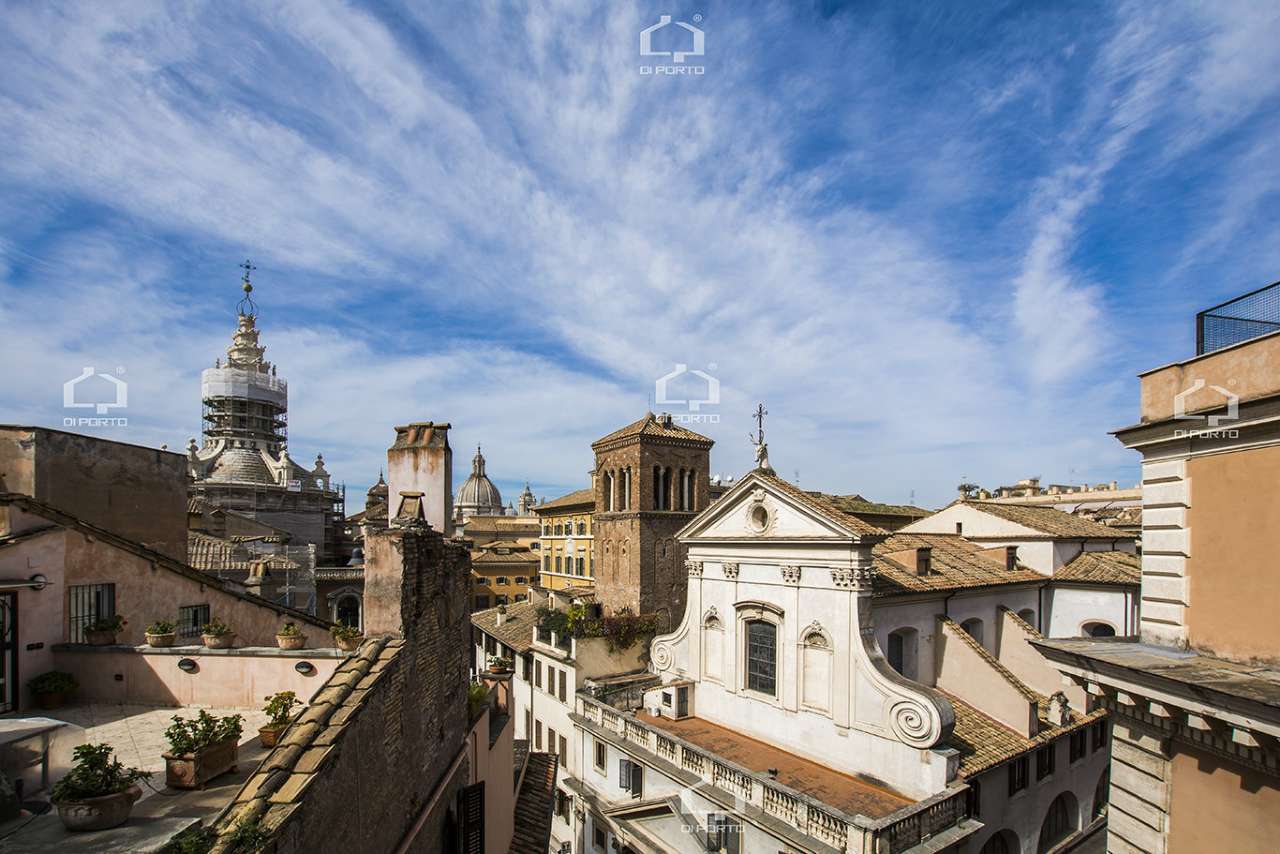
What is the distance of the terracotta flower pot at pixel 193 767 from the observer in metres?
5.48

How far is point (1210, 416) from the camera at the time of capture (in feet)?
24.0

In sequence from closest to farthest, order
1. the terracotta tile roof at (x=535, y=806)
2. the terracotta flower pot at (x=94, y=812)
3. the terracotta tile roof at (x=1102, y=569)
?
the terracotta flower pot at (x=94, y=812), the terracotta tile roof at (x=535, y=806), the terracotta tile roof at (x=1102, y=569)

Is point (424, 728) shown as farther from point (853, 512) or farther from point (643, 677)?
point (853, 512)

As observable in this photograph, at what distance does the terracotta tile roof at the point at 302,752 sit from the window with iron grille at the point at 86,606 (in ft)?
17.6

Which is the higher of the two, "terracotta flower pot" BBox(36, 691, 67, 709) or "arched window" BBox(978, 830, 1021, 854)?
"terracotta flower pot" BBox(36, 691, 67, 709)

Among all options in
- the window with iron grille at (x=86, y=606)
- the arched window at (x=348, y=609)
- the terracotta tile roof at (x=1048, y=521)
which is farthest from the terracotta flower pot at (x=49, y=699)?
the arched window at (x=348, y=609)

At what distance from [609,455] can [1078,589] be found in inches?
864

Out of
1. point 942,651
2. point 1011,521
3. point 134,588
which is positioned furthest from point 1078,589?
point 134,588

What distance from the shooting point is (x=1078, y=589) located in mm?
21969

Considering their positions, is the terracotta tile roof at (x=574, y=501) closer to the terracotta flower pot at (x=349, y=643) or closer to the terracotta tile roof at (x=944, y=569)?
the terracotta tile roof at (x=944, y=569)

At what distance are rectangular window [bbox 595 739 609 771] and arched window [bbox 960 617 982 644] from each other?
12.2 meters

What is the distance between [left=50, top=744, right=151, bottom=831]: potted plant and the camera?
455cm

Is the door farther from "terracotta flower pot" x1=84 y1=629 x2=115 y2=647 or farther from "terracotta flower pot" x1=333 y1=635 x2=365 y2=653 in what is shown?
"terracotta flower pot" x1=333 y1=635 x2=365 y2=653

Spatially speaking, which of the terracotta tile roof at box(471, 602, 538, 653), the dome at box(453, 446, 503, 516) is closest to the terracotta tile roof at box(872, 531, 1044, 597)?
the terracotta tile roof at box(471, 602, 538, 653)
